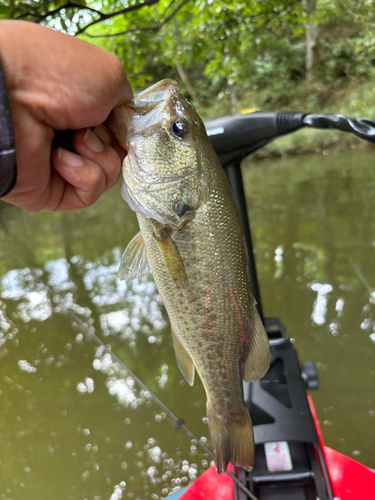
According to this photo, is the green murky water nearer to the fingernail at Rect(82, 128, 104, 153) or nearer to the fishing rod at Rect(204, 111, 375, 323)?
the fishing rod at Rect(204, 111, 375, 323)

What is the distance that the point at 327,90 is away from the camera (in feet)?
48.0

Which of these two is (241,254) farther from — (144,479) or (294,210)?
(294,210)

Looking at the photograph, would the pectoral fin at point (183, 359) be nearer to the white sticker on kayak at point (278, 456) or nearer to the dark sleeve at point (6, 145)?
the white sticker on kayak at point (278, 456)

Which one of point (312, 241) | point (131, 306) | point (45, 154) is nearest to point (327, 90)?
point (312, 241)

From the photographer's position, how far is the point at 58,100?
84cm

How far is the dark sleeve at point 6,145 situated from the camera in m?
0.72

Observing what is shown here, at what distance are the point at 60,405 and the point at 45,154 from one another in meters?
2.48

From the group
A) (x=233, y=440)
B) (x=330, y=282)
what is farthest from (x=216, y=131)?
(x=330, y=282)

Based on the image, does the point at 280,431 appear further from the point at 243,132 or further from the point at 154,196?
the point at 243,132

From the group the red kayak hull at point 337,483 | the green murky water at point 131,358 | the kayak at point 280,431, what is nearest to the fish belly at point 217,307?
the kayak at point 280,431

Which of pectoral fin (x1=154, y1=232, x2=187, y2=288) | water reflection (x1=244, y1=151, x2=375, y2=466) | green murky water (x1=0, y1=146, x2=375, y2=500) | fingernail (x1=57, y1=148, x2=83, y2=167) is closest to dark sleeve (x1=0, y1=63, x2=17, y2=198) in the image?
fingernail (x1=57, y1=148, x2=83, y2=167)

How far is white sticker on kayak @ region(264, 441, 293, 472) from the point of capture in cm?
143

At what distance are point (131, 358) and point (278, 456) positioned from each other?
2.00 metres

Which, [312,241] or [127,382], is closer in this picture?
[127,382]
